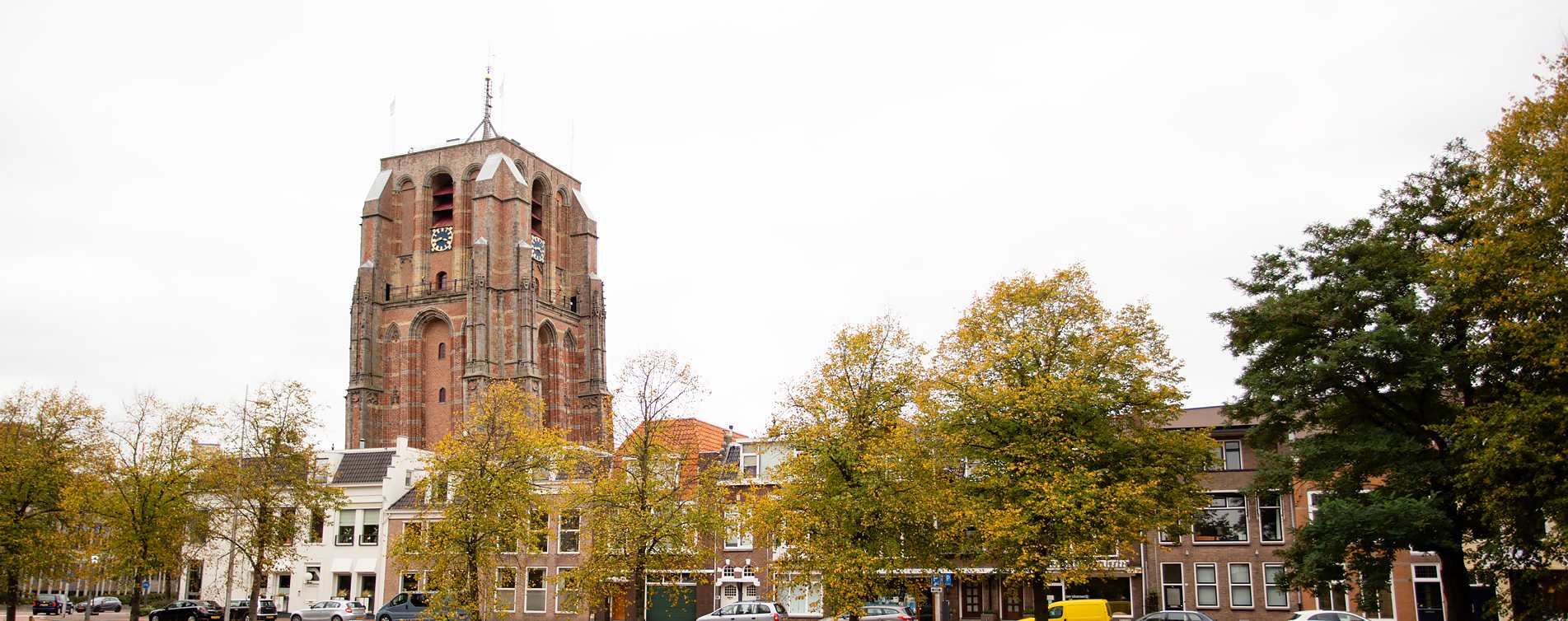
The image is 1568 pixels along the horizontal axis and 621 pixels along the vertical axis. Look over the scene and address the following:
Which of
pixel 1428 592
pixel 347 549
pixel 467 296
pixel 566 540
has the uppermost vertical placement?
pixel 467 296

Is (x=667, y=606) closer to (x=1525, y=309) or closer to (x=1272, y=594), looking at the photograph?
(x=1272, y=594)

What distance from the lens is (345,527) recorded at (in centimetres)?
6097

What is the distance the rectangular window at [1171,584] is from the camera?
160 ft

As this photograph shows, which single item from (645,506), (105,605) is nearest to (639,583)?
(645,506)

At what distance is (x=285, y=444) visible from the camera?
48.2 metres

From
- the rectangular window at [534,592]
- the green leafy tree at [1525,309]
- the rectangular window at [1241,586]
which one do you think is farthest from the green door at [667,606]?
the green leafy tree at [1525,309]

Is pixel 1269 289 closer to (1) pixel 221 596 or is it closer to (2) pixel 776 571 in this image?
(2) pixel 776 571

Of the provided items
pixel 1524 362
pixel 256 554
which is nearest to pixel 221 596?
pixel 256 554

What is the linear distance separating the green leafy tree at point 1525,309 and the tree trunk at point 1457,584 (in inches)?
172

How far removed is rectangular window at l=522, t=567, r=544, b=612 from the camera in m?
55.6

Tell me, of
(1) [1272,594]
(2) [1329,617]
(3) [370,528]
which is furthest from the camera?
(3) [370,528]

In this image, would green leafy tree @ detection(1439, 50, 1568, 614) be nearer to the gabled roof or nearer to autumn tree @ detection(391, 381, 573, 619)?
the gabled roof

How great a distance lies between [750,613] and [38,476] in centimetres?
2543

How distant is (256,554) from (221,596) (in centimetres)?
1968
